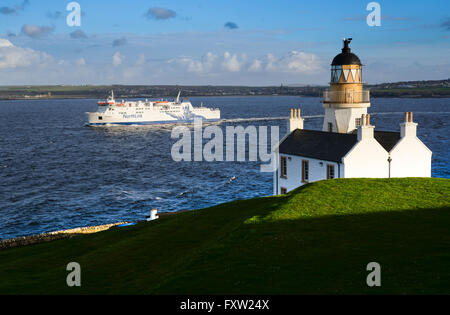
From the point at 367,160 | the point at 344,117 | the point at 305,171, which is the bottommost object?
the point at 305,171

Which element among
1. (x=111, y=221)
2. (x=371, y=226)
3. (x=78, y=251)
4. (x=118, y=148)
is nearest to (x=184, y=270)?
(x=371, y=226)

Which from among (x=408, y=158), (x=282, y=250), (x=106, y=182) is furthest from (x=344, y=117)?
(x=106, y=182)

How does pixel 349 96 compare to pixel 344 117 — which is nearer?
pixel 349 96

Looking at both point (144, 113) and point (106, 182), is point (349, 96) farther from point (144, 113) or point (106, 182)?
point (144, 113)

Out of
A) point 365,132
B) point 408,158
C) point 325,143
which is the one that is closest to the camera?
point 365,132

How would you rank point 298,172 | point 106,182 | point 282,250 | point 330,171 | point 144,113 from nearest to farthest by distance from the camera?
point 282,250, point 330,171, point 298,172, point 106,182, point 144,113

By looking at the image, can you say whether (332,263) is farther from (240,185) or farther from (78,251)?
(240,185)
